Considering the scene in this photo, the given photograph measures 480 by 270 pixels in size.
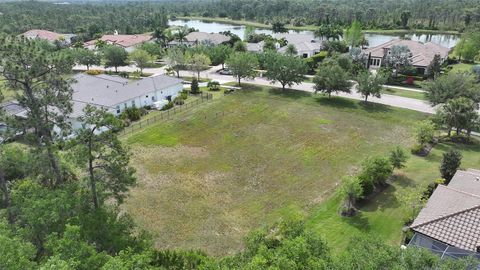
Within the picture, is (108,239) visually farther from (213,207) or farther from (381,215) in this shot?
(381,215)

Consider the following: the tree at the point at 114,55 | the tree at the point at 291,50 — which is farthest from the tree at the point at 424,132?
the tree at the point at 114,55

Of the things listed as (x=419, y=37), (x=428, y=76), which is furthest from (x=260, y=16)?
(x=428, y=76)

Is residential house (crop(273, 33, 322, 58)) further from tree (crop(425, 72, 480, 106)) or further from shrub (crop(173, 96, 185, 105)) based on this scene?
tree (crop(425, 72, 480, 106))

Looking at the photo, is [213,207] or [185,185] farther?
[185,185]

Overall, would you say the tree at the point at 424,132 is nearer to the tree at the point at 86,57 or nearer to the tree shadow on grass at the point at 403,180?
the tree shadow on grass at the point at 403,180

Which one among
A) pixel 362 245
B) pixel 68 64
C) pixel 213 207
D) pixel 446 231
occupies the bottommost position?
pixel 213 207

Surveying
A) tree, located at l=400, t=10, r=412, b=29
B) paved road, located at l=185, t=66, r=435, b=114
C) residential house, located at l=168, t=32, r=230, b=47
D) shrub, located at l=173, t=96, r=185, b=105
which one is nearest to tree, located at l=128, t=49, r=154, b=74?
paved road, located at l=185, t=66, r=435, b=114

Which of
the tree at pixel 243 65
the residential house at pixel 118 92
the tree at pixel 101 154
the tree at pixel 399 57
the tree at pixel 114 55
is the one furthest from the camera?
the tree at pixel 114 55

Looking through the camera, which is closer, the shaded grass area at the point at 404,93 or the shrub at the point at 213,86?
the shaded grass area at the point at 404,93
